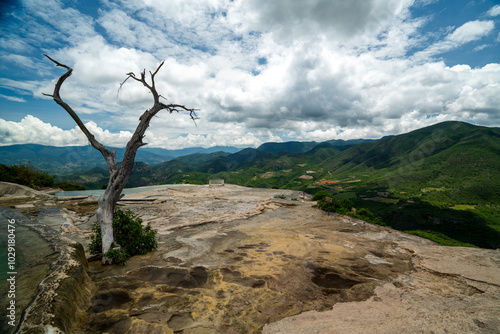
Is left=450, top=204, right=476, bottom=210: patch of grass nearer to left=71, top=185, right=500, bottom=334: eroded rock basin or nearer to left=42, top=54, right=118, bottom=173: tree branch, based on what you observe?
left=71, top=185, right=500, bottom=334: eroded rock basin

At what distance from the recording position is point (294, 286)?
5.65m

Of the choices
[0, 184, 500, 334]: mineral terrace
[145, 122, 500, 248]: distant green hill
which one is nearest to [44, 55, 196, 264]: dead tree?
[0, 184, 500, 334]: mineral terrace

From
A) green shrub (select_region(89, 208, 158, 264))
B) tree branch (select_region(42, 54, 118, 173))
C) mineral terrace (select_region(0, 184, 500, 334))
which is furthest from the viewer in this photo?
green shrub (select_region(89, 208, 158, 264))

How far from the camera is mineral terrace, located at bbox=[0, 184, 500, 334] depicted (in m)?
4.04

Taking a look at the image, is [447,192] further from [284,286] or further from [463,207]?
[284,286]

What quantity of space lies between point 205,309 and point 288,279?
2534 mm

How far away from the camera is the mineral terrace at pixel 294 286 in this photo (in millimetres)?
4043

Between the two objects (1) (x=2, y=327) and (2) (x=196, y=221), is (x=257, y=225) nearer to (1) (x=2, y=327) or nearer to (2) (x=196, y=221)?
(2) (x=196, y=221)

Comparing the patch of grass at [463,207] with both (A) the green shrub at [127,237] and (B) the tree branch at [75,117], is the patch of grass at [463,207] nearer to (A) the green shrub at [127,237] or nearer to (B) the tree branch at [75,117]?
(A) the green shrub at [127,237]

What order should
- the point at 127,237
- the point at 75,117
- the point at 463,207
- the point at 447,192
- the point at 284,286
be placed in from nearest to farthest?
the point at 284,286 < the point at 75,117 < the point at 127,237 < the point at 463,207 < the point at 447,192

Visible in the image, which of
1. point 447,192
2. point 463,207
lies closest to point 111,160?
point 463,207

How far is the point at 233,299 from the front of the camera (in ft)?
16.3

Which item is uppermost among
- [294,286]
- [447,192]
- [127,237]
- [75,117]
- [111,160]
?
[75,117]

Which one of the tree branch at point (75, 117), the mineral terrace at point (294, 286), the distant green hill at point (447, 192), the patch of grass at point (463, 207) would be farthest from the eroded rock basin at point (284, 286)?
the patch of grass at point (463, 207)
